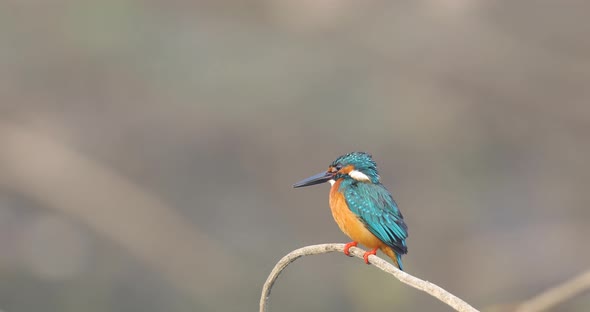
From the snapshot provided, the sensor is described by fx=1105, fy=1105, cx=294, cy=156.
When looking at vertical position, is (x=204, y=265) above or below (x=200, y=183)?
below

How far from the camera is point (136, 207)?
11.7m

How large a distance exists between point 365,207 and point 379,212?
0.07m

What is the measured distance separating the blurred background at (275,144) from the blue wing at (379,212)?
548 cm

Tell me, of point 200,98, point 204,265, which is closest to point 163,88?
point 200,98

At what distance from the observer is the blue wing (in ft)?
13.7

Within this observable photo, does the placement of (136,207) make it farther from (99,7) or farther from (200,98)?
(99,7)

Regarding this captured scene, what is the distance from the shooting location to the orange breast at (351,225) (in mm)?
4273

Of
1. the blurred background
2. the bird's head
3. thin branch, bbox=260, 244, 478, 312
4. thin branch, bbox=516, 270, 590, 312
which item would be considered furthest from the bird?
the blurred background

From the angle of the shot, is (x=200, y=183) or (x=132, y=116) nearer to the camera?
(x=200, y=183)

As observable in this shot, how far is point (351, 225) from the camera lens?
434 centimetres

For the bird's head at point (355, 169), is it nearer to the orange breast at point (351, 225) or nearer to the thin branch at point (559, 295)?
the orange breast at point (351, 225)

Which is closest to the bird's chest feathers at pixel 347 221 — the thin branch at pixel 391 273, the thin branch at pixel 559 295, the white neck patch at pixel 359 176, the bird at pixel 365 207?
the bird at pixel 365 207

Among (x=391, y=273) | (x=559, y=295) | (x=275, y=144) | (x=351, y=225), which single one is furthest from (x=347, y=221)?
(x=275, y=144)

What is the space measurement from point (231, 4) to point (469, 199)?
186 inches
